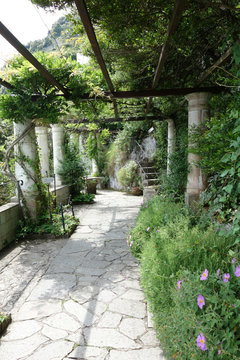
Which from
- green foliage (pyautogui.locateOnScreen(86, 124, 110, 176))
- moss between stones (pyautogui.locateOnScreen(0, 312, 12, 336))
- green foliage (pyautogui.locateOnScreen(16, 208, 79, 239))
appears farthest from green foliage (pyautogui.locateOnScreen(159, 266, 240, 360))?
green foliage (pyautogui.locateOnScreen(86, 124, 110, 176))

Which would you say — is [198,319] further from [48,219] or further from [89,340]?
Answer: [48,219]

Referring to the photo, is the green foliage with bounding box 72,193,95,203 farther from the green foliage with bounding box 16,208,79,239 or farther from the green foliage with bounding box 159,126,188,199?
the green foliage with bounding box 159,126,188,199

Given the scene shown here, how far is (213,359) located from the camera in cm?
142

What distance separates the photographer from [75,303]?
111 inches

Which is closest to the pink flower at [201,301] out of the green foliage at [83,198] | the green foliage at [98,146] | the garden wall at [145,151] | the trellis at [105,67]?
the trellis at [105,67]

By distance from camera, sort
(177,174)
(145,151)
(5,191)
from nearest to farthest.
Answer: (177,174) → (5,191) → (145,151)

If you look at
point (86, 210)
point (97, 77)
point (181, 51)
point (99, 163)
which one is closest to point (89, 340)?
point (181, 51)

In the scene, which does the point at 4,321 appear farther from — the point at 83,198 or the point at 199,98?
the point at 83,198

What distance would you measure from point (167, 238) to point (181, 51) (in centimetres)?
291

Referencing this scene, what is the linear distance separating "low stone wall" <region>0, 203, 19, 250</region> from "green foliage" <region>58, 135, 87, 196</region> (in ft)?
13.0

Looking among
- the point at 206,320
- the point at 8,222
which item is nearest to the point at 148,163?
the point at 8,222

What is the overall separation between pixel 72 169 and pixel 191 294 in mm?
7791

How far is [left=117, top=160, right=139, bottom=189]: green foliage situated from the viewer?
451 inches

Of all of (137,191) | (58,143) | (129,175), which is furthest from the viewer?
(129,175)
